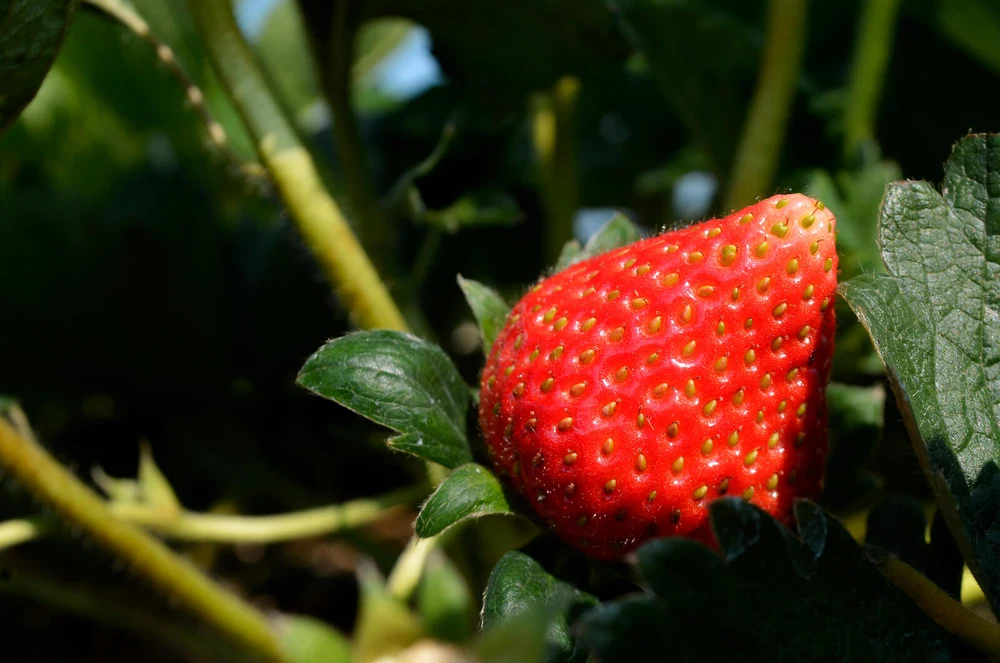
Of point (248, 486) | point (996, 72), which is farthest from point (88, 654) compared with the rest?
point (996, 72)

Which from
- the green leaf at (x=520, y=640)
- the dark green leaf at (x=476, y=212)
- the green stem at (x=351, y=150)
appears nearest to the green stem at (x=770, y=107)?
the dark green leaf at (x=476, y=212)

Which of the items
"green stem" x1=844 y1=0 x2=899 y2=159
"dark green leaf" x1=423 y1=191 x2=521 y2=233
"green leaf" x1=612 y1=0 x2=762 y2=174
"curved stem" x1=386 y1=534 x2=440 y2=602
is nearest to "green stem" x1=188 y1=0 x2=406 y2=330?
"dark green leaf" x1=423 y1=191 x2=521 y2=233

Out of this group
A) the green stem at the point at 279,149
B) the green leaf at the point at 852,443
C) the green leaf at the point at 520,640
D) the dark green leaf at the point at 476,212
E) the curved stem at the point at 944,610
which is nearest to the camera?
the green leaf at the point at 520,640

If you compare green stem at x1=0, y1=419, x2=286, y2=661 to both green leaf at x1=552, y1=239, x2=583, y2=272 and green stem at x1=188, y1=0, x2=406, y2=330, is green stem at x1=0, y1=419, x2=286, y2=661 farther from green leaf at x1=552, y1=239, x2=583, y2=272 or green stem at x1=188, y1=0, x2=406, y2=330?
green leaf at x1=552, y1=239, x2=583, y2=272

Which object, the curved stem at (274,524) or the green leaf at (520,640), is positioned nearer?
the green leaf at (520,640)

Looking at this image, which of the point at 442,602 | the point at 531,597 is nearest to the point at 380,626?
the point at 442,602

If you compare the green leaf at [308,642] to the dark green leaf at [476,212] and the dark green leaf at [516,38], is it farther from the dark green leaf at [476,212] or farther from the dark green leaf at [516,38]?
the dark green leaf at [516,38]
